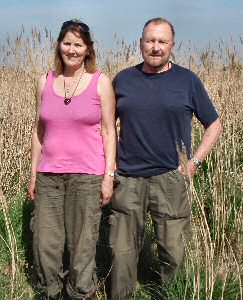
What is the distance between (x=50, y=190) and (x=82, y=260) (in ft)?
1.63

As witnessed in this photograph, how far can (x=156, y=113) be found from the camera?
2.88m

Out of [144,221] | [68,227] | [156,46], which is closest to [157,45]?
[156,46]

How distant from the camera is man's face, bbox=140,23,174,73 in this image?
2.86 meters

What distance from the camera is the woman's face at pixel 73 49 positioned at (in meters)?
2.93

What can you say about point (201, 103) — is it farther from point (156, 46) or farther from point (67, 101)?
point (67, 101)

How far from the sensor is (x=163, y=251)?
3.12 m

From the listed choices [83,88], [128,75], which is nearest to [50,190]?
[83,88]

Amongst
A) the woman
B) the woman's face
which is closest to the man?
the woman

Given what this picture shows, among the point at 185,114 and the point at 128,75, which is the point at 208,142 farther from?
the point at 128,75

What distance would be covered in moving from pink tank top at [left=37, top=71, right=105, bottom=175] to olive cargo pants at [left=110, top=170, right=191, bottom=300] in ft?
0.85

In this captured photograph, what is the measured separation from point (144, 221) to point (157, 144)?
528 millimetres

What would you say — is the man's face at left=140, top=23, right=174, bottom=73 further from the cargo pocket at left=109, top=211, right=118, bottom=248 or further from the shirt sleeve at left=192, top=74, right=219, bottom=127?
the cargo pocket at left=109, top=211, right=118, bottom=248

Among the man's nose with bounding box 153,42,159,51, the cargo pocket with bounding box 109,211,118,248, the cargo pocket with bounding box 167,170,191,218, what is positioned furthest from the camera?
the cargo pocket with bounding box 109,211,118,248

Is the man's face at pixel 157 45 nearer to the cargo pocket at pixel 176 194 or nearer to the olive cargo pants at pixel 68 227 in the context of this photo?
the cargo pocket at pixel 176 194
